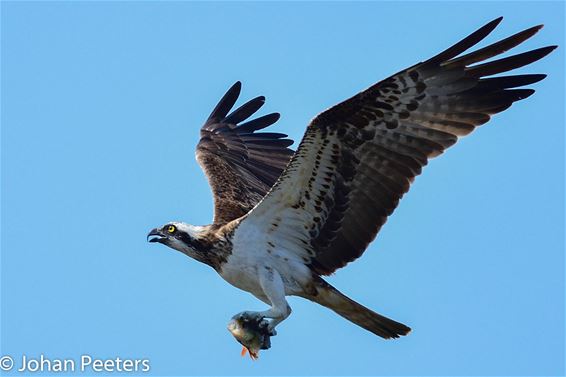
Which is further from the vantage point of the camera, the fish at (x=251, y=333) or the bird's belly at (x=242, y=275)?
the bird's belly at (x=242, y=275)

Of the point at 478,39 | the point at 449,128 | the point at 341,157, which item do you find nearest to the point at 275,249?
the point at 341,157

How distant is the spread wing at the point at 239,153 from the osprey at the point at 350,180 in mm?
1530

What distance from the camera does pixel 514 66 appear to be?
40.2ft

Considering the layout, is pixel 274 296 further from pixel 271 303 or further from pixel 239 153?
pixel 239 153

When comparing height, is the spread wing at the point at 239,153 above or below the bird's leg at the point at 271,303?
above

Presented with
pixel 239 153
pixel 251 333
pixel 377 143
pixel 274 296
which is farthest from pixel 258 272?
pixel 239 153

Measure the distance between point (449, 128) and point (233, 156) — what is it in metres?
4.73

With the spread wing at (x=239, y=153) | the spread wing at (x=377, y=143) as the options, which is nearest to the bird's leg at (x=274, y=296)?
the spread wing at (x=377, y=143)

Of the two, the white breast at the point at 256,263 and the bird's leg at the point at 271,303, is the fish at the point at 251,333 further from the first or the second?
the white breast at the point at 256,263

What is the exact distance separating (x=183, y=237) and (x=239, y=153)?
356cm

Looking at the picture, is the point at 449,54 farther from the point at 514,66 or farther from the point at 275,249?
the point at 275,249

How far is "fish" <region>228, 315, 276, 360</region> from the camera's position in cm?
1262

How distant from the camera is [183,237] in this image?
1361cm

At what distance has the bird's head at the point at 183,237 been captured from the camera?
44.3ft
